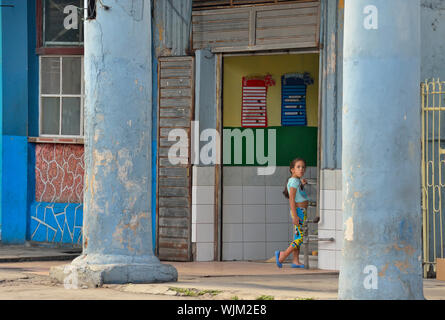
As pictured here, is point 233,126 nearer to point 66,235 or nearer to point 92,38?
point 66,235

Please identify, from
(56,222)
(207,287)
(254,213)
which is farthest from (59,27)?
(207,287)

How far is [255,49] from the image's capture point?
47.3ft

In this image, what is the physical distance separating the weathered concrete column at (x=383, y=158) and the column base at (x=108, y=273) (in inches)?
131

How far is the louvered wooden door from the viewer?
584 inches

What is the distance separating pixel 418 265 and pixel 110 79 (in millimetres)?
4494

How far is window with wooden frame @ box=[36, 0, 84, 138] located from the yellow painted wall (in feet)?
9.14

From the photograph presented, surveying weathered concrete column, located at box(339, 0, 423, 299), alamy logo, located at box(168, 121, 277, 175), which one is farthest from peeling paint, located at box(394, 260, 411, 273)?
alamy logo, located at box(168, 121, 277, 175)

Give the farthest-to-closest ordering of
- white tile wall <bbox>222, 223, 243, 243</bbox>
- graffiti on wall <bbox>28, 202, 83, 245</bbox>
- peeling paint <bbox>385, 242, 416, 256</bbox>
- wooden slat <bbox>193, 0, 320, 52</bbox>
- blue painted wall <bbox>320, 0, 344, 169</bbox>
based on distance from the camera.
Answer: graffiti on wall <bbox>28, 202, 83, 245</bbox>, white tile wall <bbox>222, 223, 243, 243</bbox>, wooden slat <bbox>193, 0, 320, 52</bbox>, blue painted wall <bbox>320, 0, 344, 169</bbox>, peeling paint <bbox>385, 242, 416, 256</bbox>

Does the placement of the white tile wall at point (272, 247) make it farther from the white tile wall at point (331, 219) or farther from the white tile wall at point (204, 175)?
the white tile wall at point (331, 219)

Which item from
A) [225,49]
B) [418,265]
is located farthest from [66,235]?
[418,265]

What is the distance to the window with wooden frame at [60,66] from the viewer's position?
1644 cm

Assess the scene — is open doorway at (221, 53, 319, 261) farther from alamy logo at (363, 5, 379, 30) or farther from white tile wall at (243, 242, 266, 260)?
alamy logo at (363, 5, 379, 30)

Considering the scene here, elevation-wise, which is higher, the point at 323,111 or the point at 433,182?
the point at 323,111
